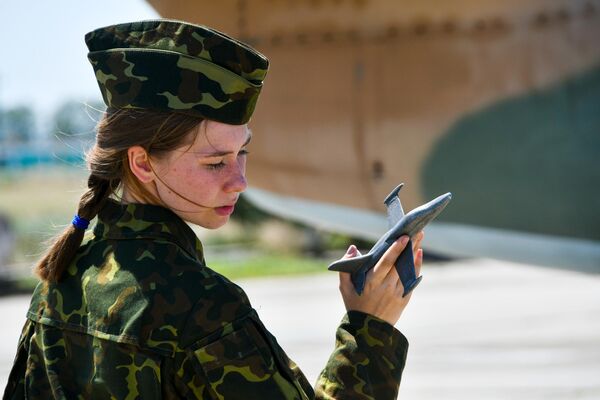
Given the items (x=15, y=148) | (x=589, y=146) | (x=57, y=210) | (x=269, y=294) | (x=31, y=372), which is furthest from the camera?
(x=57, y=210)

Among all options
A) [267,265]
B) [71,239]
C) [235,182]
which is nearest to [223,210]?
[235,182]

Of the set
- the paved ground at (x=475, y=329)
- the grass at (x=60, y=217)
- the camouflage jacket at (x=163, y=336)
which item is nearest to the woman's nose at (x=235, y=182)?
the camouflage jacket at (x=163, y=336)

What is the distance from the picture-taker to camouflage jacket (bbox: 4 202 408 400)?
1745 millimetres

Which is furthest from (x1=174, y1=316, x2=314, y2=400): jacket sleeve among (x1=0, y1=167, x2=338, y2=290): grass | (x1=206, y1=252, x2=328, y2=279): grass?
(x1=206, y1=252, x2=328, y2=279): grass

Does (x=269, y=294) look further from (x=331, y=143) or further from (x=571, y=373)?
(x=331, y=143)

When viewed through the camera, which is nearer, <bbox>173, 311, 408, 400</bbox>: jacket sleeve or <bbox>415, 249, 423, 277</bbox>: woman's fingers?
<bbox>173, 311, 408, 400</bbox>: jacket sleeve

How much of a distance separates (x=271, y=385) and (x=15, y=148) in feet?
68.6

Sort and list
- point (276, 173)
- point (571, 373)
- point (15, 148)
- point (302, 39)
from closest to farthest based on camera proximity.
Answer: point (302, 39) → point (276, 173) → point (571, 373) → point (15, 148)

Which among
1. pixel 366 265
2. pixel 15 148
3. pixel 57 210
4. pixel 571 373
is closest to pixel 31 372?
pixel 366 265

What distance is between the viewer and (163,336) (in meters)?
1.75

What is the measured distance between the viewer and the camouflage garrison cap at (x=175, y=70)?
6.03 feet

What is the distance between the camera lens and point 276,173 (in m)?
5.20

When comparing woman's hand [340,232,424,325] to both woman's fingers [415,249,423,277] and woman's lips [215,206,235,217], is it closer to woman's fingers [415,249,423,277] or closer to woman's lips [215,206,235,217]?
woman's fingers [415,249,423,277]

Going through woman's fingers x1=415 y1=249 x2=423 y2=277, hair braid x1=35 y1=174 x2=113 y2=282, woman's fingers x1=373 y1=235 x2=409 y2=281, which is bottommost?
hair braid x1=35 y1=174 x2=113 y2=282
